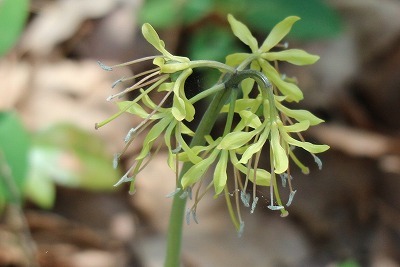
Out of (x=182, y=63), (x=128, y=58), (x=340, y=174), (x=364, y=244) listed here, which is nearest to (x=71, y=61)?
(x=128, y=58)

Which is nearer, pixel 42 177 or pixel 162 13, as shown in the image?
pixel 42 177

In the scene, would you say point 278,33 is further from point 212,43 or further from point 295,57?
point 212,43

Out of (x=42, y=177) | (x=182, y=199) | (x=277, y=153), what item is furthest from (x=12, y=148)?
(x=277, y=153)

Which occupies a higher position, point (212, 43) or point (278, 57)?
point (212, 43)

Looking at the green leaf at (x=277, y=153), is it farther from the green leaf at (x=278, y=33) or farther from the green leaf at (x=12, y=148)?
the green leaf at (x=12, y=148)

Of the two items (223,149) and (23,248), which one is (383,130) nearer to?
(23,248)

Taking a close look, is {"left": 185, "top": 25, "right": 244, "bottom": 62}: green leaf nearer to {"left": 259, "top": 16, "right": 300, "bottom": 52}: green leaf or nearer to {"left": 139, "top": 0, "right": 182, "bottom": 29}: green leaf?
{"left": 139, "top": 0, "right": 182, "bottom": 29}: green leaf

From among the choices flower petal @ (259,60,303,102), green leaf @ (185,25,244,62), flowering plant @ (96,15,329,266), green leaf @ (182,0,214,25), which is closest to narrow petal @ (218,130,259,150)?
flowering plant @ (96,15,329,266)

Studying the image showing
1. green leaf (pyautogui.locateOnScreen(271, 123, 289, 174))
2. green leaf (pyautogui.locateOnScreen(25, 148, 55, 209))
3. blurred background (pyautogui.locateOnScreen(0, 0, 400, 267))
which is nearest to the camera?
green leaf (pyautogui.locateOnScreen(271, 123, 289, 174))
